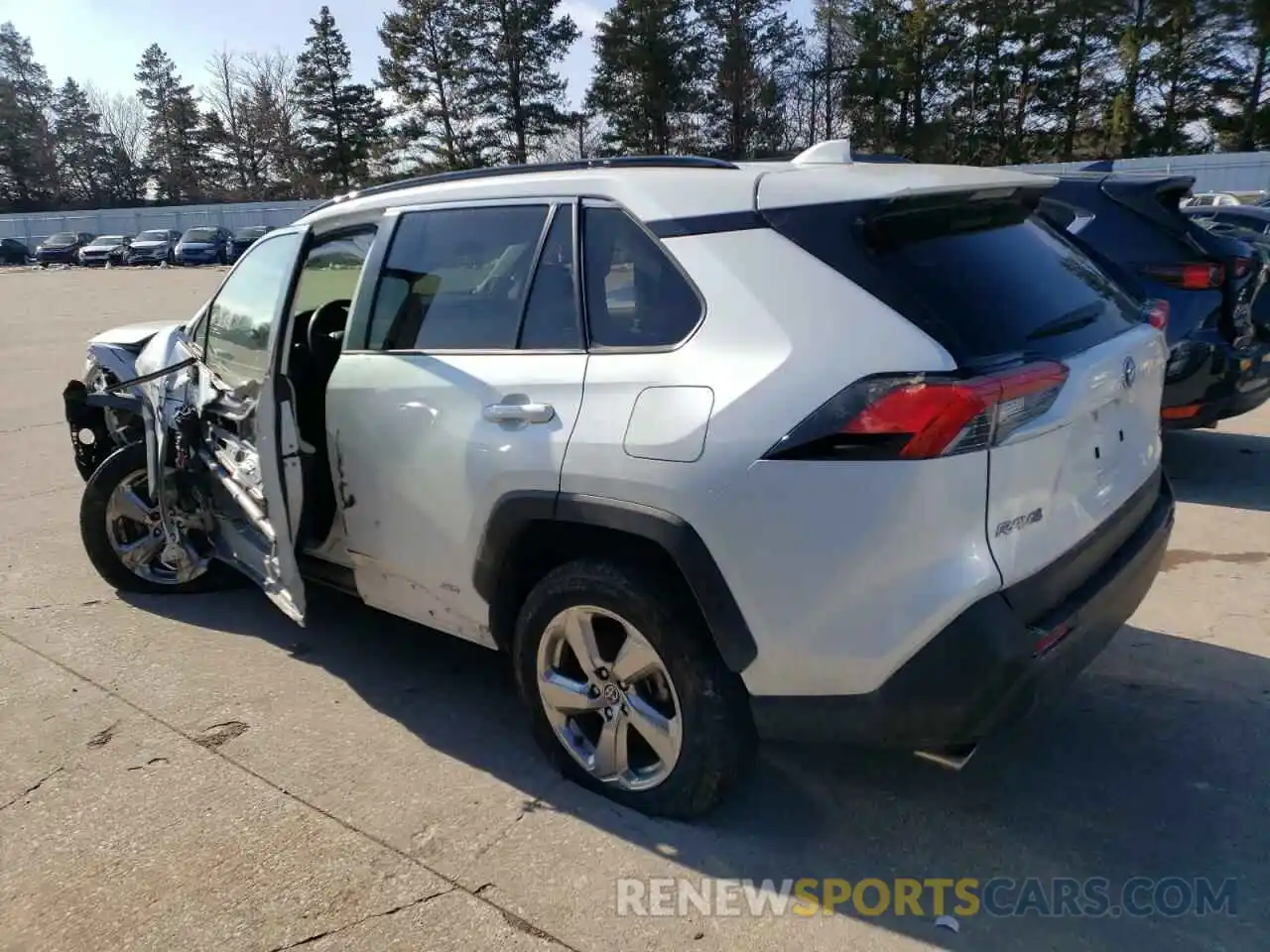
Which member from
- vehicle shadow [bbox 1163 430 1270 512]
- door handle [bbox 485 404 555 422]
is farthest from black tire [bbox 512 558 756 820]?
→ vehicle shadow [bbox 1163 430 1270 512]

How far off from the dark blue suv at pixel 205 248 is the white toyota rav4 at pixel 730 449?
40.6m

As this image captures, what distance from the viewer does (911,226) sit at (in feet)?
8.77

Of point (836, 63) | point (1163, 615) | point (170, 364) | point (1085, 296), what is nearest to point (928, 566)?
point (1085, 296)

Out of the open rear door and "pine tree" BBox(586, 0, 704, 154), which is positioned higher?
"pine tree" BBox(586, 0, 704, 154)

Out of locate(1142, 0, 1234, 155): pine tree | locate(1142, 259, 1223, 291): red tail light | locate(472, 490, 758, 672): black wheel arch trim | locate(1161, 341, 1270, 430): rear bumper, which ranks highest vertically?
locate(1142, 0, 1234, 155): pine tree

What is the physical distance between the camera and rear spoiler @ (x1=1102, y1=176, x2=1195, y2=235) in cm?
563

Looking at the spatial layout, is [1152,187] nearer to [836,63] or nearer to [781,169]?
[781,169]

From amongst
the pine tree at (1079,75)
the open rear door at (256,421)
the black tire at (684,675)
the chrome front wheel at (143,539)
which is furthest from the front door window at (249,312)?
the pine tree at (1079,75)

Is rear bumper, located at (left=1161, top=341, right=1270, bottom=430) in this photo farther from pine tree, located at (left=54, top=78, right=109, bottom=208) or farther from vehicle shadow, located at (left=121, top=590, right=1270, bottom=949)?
pine tree, located at (left=54, top=78, right=109, bottom=208)

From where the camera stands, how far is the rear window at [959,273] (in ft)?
8.20

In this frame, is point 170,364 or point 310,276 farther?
point 170,364

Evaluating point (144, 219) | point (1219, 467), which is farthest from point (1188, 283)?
point (144, 219)

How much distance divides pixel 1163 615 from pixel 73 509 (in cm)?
620

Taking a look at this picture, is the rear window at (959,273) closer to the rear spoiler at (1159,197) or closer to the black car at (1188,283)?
the black car at (1188,283)
